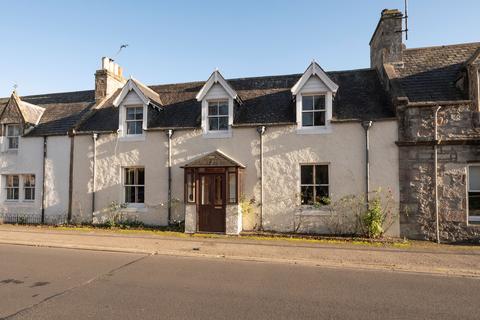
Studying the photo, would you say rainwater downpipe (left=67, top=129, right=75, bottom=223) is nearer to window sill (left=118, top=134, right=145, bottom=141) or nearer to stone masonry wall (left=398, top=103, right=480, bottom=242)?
window sill (left=118, top=134, right=145, bottom=141)

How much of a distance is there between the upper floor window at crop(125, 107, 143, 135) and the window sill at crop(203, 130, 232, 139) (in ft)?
11.5

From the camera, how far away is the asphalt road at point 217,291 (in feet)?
17.4

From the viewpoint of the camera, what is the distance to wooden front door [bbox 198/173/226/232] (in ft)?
45.8

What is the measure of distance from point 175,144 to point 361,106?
28.2ft

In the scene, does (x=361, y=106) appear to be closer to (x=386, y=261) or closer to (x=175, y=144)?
(x=386, y=261)

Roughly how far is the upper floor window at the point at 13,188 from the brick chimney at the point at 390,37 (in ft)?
65.6

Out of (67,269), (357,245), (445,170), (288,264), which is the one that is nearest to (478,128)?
(445,170)

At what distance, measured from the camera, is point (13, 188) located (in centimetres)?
1789

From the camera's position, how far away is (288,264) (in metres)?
8.95

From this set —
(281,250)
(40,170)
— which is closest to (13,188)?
(40,170)

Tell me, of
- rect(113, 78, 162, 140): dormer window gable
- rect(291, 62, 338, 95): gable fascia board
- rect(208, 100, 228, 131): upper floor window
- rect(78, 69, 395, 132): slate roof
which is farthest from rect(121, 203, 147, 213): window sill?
rect(291, 62, 338, 95): gable fascia board

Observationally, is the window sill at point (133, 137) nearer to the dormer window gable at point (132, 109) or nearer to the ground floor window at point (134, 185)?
the dormer window gable at point (132, 109)

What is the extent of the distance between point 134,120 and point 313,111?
8658 mm

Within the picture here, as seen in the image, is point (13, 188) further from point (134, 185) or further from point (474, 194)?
point (474, 194)
